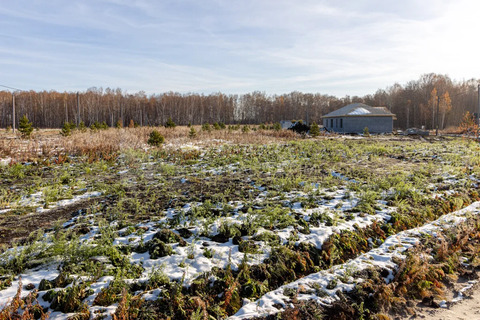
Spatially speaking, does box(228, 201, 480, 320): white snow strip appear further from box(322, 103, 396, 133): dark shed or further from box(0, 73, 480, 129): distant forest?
box(0, 73, 480, 129): distant forest

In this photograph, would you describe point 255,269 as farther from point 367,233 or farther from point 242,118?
point 242,118

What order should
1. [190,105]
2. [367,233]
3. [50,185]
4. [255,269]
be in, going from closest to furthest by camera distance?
1. [255,269]
2. [367,233]
3. [50,185]
4. [190,105]

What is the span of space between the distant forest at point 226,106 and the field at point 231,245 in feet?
A: 159

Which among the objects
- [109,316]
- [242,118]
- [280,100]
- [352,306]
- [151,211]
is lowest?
[352,306]

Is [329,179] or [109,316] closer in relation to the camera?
[109,316]

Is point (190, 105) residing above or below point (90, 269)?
above

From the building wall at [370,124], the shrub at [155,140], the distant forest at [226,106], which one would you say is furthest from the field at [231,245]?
the distant forest at [226,106]

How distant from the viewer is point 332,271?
3.75 metres

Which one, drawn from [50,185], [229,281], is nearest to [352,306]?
[229,281]

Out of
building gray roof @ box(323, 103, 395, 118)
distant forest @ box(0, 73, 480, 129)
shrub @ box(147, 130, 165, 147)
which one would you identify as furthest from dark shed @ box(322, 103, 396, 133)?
shrub @ box(147, 130, 165, 147)

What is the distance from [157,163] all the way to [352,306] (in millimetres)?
8358

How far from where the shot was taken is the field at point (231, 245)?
3.03m

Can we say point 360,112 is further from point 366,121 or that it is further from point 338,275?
point 338,275

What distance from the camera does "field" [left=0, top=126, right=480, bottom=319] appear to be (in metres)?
3.03
